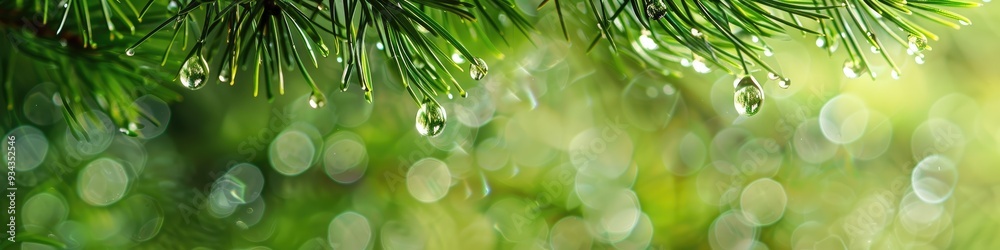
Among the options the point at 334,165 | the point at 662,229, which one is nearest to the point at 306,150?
the point at 334,165

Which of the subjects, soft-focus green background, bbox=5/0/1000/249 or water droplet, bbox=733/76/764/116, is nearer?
water droplet, bbox=733/76/764/116

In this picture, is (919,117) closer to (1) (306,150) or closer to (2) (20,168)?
(1) (306,150)

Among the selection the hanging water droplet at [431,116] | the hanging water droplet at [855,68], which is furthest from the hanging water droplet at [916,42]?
the hanging water droplet at [431,116]

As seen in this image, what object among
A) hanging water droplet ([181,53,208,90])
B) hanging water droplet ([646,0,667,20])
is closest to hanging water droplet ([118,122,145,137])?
hanging water droplet ([181,53,208,90])

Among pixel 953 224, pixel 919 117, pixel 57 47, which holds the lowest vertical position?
pixel 953 224

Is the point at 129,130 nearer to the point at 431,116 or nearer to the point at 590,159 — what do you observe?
the point at 431,116

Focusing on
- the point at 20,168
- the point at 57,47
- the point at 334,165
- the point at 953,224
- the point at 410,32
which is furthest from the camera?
the point at 953,224

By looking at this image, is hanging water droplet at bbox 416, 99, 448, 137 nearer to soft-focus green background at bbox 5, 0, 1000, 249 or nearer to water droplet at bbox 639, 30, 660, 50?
water droplet at bbox 639, 30, 660, 50
